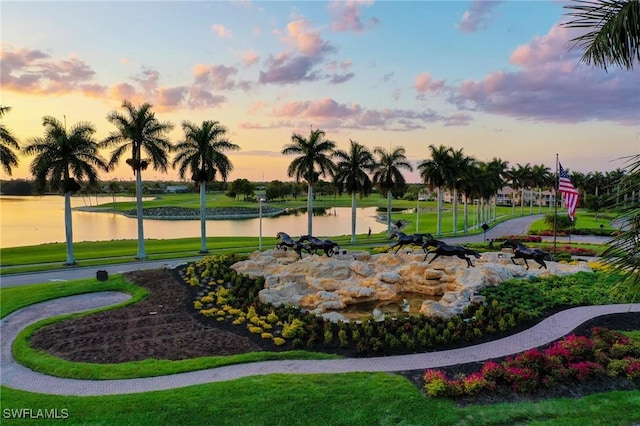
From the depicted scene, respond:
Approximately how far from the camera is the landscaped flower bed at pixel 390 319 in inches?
637

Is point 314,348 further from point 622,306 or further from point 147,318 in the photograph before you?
point 622,306

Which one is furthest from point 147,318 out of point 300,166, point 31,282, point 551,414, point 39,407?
point 300,166

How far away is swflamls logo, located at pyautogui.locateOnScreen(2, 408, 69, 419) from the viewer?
440 inches

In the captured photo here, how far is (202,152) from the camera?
3919 centimetres

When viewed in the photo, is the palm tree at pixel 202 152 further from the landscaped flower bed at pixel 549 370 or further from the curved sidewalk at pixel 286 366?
the landscaped flower bed at pixel 549 370

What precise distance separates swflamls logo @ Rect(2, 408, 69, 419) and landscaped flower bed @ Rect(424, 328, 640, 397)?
1013 centimetres

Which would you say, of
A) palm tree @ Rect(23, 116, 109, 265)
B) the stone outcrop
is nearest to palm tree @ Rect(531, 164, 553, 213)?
the stone outcrop

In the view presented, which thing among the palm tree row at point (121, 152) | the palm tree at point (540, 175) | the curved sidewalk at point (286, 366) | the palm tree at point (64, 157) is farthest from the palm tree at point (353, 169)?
the palm tree at point (540, 175)

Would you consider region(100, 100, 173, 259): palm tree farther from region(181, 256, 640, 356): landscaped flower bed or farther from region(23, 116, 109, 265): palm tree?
region(181, 256, 640, 356): landscaped flower bed

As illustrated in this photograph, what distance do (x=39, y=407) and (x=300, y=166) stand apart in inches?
1372

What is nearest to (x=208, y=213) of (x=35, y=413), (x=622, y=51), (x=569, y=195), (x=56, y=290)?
(x=56, y=290)

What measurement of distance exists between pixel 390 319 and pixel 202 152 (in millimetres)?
27256

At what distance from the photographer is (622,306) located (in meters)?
20.1

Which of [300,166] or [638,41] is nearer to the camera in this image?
[638,41]
